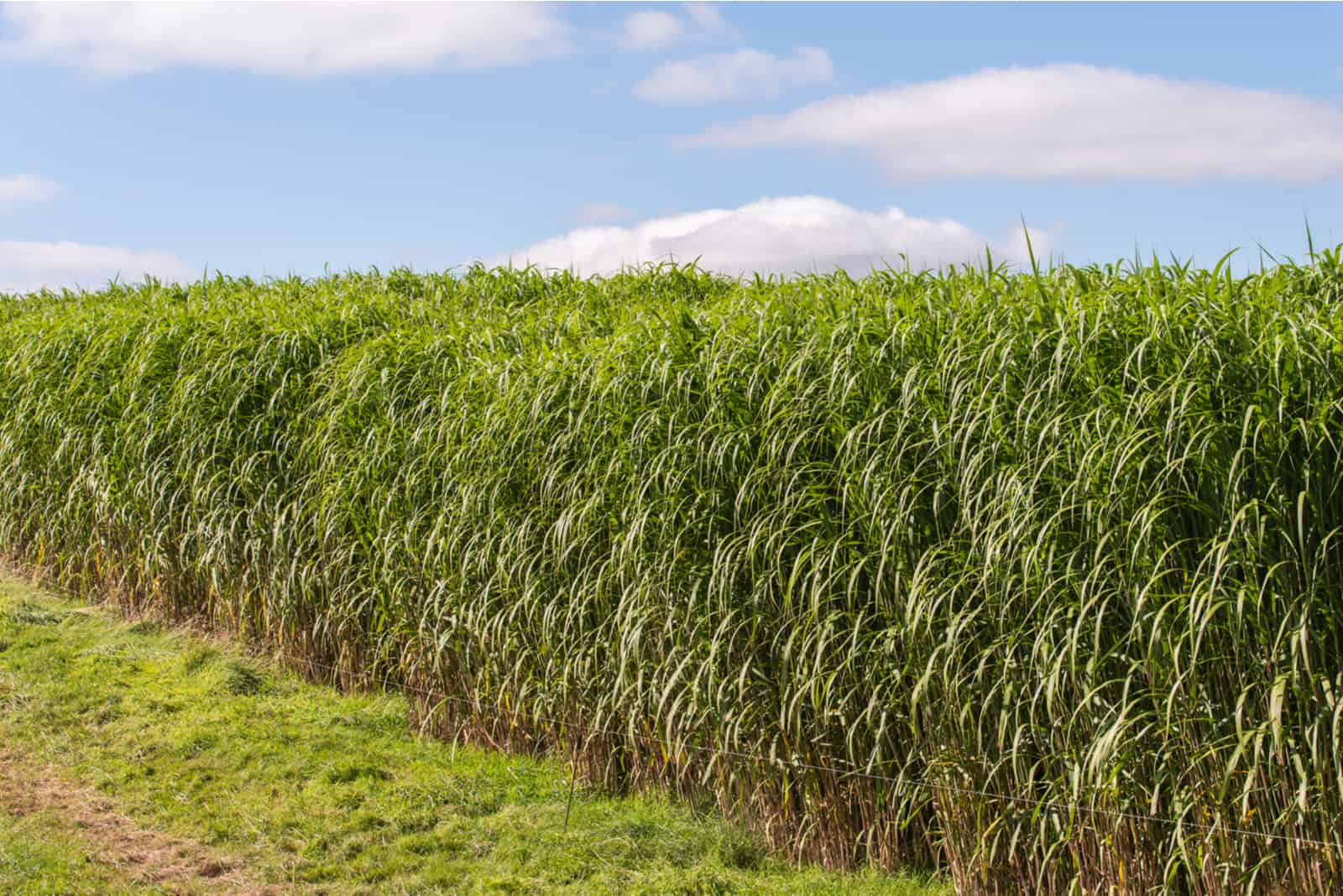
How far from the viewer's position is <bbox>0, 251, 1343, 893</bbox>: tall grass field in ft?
10.3

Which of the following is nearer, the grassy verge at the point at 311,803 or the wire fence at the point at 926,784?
the wire fence at the point at 926,784

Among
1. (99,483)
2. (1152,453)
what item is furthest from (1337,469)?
(99,483)

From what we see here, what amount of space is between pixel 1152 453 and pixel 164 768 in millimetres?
4227

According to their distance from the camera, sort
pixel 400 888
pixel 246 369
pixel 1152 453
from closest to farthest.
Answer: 1. pixel 1152 453
2. pixel 400 888
3. pixel 246 369

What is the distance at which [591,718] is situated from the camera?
15.0 feet

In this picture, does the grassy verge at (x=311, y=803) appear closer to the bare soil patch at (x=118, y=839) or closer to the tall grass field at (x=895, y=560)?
the bare soil patch at (x=118, y=839)

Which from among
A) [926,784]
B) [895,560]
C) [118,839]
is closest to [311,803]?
[118,839]

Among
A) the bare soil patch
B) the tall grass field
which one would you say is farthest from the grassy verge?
the tall grass field

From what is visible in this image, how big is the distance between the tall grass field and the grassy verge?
178 mm

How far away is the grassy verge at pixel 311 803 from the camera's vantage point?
403 cm

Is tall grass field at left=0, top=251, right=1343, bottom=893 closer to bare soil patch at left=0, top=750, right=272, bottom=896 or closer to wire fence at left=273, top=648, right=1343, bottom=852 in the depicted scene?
wire fence at left=273, top=648, right=1343, bottom=852

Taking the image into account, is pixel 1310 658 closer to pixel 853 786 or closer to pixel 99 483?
pixel 853 786

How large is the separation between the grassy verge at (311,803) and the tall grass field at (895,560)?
7.0 inches

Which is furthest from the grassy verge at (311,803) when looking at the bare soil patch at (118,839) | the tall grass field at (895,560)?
the tall grass field at (895,560)
